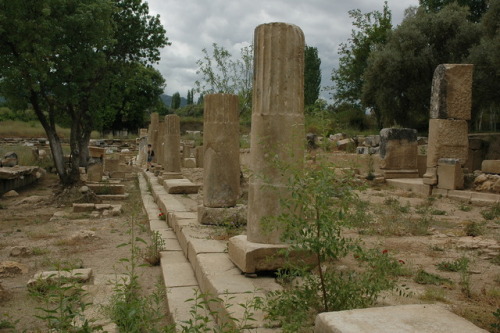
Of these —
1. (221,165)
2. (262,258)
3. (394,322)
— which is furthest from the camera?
(221,165)

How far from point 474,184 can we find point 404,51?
15.1 meters

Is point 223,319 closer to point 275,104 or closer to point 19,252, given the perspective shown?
point 275,104

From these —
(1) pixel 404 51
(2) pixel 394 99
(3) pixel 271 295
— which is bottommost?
(3) pixel 271 295

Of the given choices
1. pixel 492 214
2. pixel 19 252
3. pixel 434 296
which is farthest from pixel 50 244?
pixel 492 214

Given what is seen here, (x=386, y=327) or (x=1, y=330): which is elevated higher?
(x=386, y=327)

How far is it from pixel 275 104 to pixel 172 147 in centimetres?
1171

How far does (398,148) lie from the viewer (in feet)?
53.4

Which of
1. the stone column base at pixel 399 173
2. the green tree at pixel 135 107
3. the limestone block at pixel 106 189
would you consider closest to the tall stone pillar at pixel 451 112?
the stone column base at pixel 399 173

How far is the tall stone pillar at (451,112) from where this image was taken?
526 inches

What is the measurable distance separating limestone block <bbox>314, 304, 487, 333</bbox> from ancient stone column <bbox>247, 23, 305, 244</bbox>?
6.60 feet

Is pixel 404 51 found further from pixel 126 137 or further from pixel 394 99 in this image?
pixel 126 137

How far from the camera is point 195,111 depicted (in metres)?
63.3

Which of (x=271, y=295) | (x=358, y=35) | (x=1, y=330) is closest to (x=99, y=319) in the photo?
(x=1, y=330)

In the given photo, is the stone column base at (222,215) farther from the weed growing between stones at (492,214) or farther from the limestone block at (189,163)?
the limestone block at (189,163)
